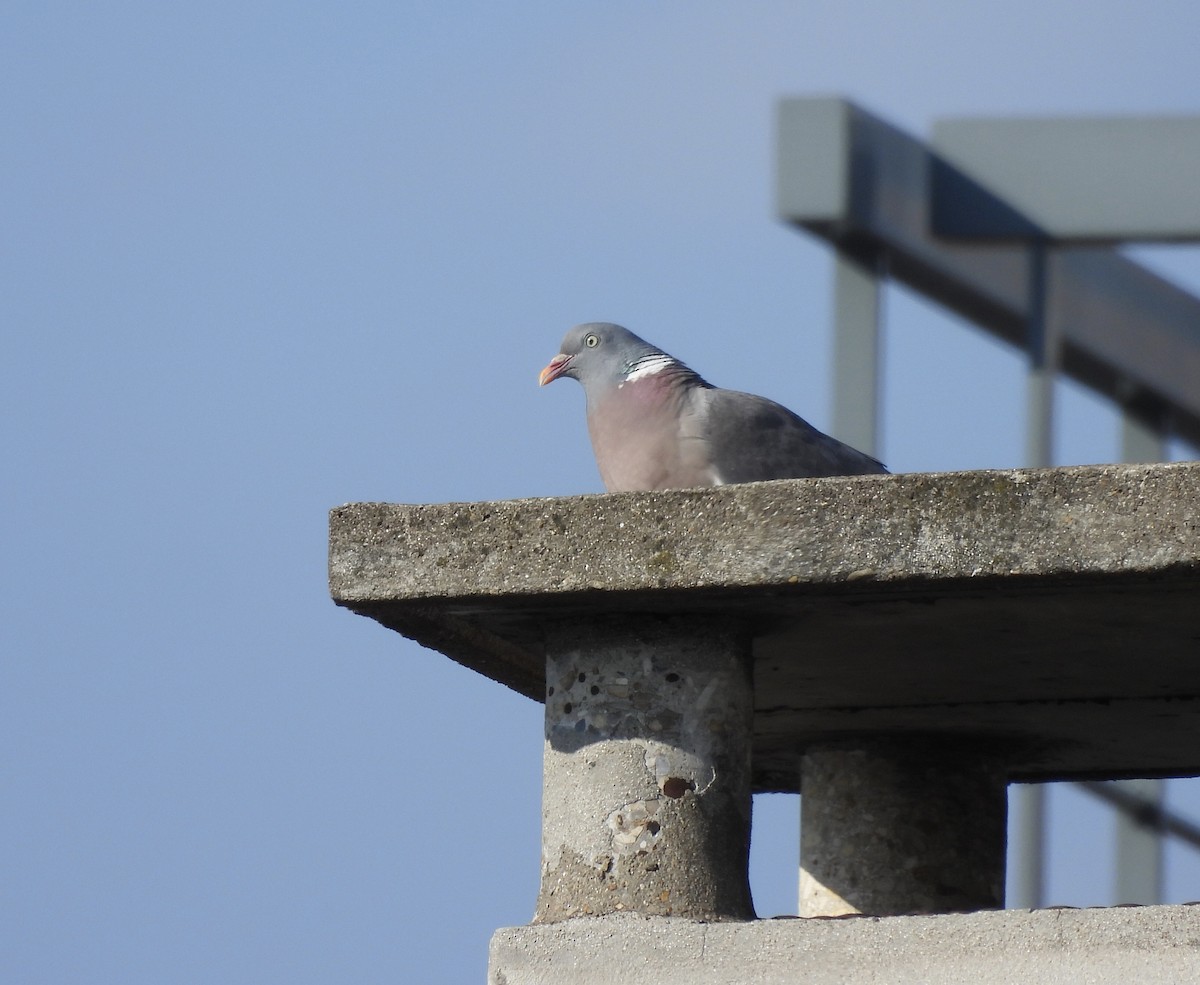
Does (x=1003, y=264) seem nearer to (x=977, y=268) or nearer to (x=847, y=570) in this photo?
(x=977, y=268)

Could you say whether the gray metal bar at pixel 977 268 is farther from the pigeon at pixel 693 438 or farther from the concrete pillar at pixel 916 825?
the concrete pillar at pixel 916 825

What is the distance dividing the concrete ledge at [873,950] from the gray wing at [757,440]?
1.39m

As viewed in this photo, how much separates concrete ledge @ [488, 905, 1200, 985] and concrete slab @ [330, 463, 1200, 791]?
19.8 inches

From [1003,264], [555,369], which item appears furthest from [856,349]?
[555,369]

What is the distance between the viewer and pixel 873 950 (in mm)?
3225

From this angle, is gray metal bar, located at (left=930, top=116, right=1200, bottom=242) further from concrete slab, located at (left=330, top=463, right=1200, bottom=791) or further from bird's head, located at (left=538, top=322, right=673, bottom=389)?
concrete slab, located at (left=330, top=463, right=1200, bottom=791)

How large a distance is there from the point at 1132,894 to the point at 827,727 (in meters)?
9.73

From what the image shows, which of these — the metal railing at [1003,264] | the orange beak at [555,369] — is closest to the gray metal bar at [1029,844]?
the metal railing at [1003,264]

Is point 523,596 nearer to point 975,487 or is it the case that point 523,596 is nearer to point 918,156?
point 975,487

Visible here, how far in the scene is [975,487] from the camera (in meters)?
3.30

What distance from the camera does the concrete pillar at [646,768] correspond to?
3.50m

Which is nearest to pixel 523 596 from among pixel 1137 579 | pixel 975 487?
pixel 975 487

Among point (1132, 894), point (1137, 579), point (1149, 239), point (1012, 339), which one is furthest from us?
point (1132, 894)

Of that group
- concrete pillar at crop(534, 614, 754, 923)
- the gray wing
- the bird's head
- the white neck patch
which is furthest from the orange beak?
concrete pillar at crop(534, 614, 754, 923)
